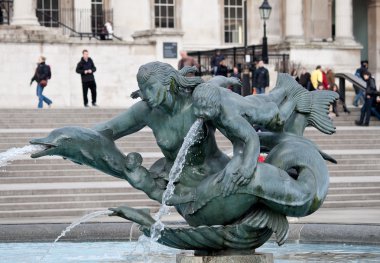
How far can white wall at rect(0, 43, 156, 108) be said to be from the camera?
42250 mm

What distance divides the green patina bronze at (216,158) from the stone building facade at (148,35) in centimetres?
3140

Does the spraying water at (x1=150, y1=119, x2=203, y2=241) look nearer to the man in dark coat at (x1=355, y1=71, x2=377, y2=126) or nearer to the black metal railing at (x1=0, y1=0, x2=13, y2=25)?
the man in dark coat at (x1=355, y1=71, x2=377, y2=126)

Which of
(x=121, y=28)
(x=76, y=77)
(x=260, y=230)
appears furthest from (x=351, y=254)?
(x=121, y=28)

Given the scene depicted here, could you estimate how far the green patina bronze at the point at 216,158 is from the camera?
10.6 metres

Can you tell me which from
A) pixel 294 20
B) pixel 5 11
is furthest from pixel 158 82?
pixel 294 20

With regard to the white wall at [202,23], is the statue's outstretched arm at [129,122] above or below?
below

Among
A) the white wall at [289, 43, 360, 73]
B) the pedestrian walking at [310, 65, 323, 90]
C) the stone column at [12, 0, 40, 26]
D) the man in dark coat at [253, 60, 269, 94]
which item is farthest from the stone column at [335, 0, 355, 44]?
the man in dark coat at [253, 60, 269, 94]

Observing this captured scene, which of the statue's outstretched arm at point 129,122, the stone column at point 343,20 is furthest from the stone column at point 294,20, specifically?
the statue's outstretched arm at point 129,122

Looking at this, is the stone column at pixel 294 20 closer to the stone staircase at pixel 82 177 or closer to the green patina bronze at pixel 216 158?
the stone staircase at pixel 82 177

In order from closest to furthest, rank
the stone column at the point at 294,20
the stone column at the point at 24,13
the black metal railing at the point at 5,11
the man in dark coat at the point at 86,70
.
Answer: the man in dark coat at the point at 86,70
the stone column at the point at 24,13
the black metal railing at the point at 5,11
the stone column at the point at 294,20

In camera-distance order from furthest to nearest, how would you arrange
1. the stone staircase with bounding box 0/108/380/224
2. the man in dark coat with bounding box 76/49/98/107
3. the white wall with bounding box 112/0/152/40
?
1. the white wall with bounding box 112/0/152/40
2. the man in dark coat with bounding box 76/49/98/107
3. the stone staircase with bounding box 0/108/380/224

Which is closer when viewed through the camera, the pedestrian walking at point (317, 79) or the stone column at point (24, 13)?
the pedestrian walking at point (317, 79)

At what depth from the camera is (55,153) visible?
36.1ft

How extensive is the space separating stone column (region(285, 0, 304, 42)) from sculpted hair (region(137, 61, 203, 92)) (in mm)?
42876
